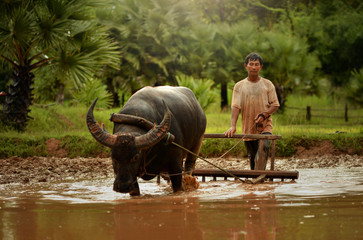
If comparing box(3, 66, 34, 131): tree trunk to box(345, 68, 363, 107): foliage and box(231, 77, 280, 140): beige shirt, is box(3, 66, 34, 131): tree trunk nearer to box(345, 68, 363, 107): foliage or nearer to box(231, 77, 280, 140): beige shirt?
box(231, 77, 280, 140): beige shirt

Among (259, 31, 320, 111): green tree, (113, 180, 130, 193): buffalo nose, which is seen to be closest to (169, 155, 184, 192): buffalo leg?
(113, 180, 130, 193): buffalo nose

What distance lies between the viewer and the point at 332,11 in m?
29.8

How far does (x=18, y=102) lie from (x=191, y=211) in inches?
368

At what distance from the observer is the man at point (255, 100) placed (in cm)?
828

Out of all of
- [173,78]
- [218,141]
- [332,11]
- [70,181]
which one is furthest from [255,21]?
[70,181]

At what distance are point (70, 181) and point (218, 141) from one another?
172 inches

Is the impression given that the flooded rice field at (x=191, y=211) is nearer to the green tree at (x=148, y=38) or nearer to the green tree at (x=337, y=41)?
the green tree at (x=148, y=38)

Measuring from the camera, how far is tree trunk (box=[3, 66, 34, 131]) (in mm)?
13789

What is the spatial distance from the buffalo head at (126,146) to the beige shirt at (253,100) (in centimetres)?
222

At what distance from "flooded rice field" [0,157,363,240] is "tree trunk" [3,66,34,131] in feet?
18.8

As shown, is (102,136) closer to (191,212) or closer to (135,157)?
(135,157)

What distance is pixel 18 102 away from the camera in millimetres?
13836

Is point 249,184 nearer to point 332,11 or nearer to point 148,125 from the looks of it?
point 148,125

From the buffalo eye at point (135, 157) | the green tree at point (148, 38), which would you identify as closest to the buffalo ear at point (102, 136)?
the buffalo eye at point (135, 157)
